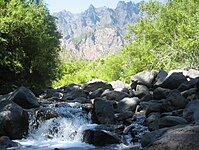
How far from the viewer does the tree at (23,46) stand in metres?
18.9

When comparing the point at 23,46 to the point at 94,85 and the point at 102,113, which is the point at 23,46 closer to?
the point at 94,85

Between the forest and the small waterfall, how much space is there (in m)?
7.56

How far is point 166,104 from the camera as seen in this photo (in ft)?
40.5

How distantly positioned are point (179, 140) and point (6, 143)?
6.80 metres

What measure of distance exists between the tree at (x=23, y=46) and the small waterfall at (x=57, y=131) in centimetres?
757

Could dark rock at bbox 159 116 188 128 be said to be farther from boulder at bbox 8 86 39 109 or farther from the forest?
the forest

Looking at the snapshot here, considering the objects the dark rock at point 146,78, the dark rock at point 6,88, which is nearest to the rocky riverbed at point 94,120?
the dark rock at point 146,78

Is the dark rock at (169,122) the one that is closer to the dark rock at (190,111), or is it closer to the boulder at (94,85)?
the dark rock at (190,111)

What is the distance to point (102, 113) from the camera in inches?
484

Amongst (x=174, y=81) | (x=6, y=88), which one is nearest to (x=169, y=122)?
(x=174, y=81)

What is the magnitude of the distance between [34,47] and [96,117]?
9.92m

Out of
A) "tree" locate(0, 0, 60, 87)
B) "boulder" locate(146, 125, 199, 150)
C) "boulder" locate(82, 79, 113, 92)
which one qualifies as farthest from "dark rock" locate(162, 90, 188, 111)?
"tree" locate(0, 0, 60, 87)

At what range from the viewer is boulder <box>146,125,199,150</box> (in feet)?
16.2

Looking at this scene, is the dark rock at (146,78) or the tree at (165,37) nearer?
the dark rock at (146,78)
